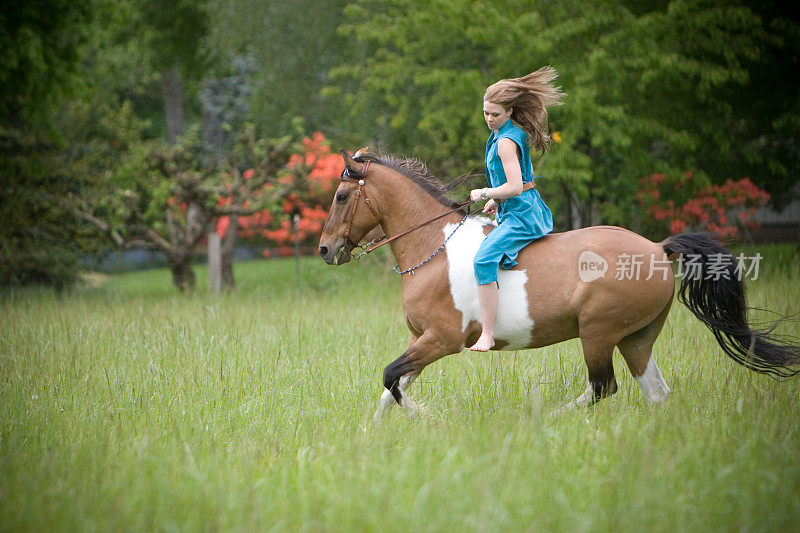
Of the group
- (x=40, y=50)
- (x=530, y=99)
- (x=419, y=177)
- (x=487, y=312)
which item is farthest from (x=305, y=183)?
(x=487, y=312)

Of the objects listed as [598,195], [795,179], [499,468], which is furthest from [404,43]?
[499,468]

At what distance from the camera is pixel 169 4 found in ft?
57.6

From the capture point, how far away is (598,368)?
4.89 m

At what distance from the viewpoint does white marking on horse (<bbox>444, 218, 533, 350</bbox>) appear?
4832mm

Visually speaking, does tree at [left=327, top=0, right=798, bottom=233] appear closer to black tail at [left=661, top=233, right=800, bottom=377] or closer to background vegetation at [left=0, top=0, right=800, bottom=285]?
background vegetation at [left=0, top=0, right=800, bottom=285]

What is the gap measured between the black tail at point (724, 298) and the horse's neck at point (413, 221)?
1571mm

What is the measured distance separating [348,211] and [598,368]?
2.08 meters

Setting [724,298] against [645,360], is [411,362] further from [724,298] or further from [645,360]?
[724,298]

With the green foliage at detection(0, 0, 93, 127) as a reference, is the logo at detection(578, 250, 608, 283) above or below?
below

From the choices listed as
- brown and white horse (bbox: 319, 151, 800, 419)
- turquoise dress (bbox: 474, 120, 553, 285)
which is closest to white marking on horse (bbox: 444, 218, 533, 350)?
brown and white horse (bbox: 319, 151, 800, 419)

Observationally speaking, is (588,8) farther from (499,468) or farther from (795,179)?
(499,468)

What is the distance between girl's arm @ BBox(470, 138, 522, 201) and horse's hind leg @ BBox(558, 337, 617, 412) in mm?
1112

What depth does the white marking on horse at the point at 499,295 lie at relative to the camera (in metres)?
4.83

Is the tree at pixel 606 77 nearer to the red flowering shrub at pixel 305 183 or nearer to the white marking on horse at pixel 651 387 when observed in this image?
Answer: the red flowering shrub at pixel 305 183
